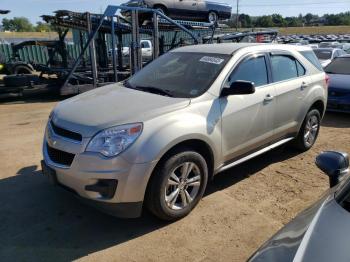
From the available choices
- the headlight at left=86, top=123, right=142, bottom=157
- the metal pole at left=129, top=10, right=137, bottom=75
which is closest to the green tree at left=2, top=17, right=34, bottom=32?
the metal pole at left=129, top=10, right=137, bottom=75

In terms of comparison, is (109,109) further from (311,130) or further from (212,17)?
(212,17)

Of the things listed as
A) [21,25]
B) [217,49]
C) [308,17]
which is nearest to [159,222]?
[217,49]

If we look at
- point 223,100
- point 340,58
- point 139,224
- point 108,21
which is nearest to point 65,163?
point 139,224

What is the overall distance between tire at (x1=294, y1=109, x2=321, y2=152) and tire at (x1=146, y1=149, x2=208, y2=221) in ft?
Answer: 7.82

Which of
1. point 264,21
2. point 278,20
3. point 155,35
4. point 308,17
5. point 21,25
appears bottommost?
point 155,35

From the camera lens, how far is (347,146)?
20.4 feet

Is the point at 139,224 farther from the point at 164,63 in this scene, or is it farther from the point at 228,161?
the point at 164,63

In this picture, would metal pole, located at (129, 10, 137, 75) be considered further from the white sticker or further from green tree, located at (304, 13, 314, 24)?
green tree, located at (304, 13, 314, 24)

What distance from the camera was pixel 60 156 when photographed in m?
3.53

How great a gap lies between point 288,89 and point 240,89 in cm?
137

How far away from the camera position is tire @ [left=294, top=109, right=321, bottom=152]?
18.2ft

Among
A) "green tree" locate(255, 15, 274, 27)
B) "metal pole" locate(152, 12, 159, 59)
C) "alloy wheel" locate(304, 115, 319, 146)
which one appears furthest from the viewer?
"green tree" locate(255, 15, 274, 27)

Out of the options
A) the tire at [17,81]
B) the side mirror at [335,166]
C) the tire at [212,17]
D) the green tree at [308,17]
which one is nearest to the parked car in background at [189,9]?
the tire at [212,17]

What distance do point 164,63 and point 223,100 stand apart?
1167 mm
